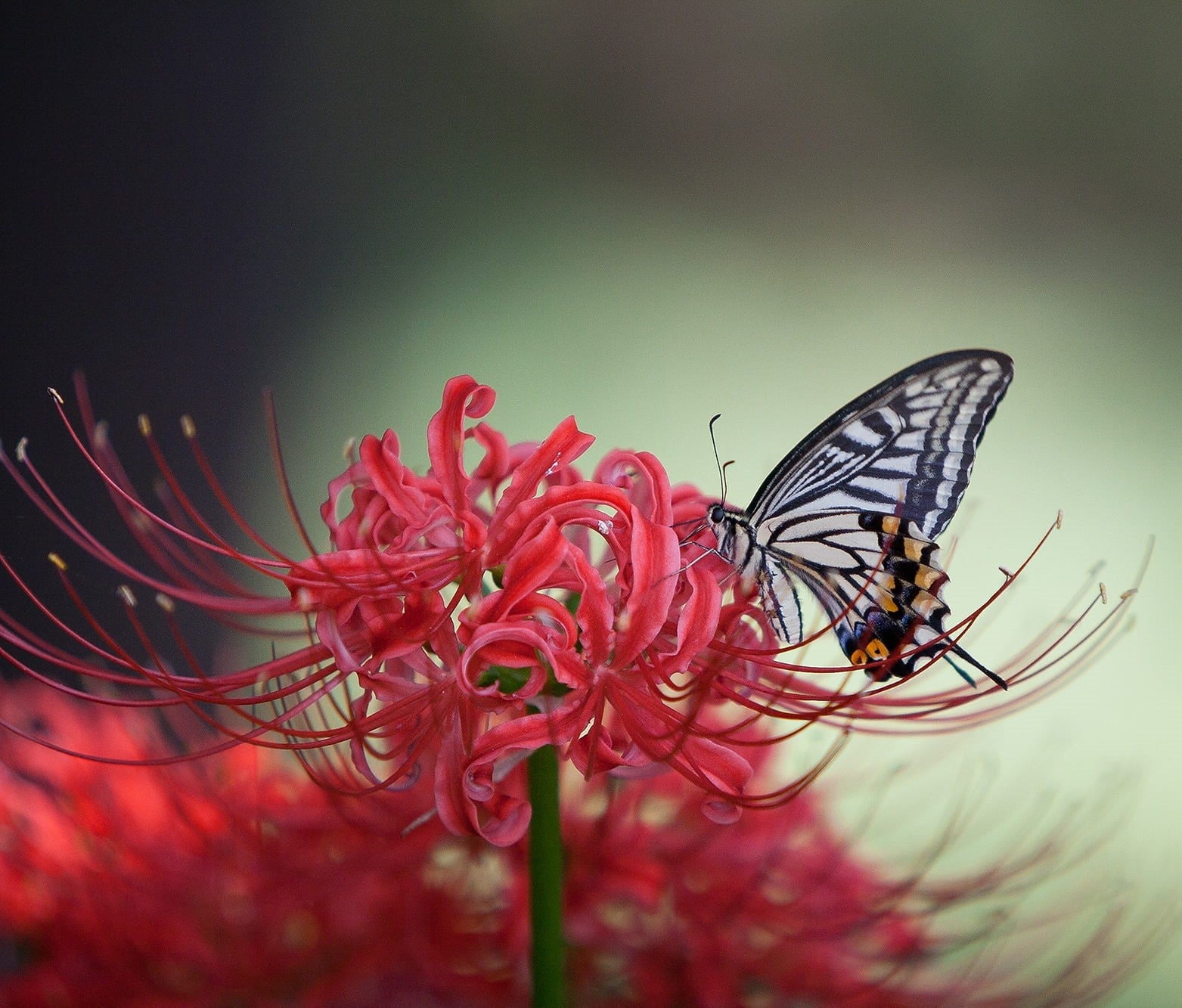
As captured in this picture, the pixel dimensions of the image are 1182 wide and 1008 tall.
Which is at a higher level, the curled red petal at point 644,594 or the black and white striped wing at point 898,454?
the black and white striped wing at point 898,454

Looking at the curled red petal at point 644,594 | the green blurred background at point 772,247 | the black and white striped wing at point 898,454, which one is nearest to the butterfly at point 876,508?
the black and white striped wing at point 898,454

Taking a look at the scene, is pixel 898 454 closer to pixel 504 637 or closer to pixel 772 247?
pixel 504 637

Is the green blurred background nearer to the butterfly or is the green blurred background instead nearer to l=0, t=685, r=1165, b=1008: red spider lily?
l=0, t=685, r=1165, b=1008: red spider lily

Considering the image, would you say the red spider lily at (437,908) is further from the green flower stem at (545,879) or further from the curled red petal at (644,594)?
the curled red petal at (644,594)

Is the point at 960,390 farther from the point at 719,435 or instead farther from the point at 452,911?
the point at 719,435

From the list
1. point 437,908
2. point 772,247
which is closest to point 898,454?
point 437,908

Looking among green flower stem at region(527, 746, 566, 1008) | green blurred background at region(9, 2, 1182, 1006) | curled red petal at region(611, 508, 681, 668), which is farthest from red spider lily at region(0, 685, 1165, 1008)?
green blurred background at region(9, 2, 1182, 1006)
